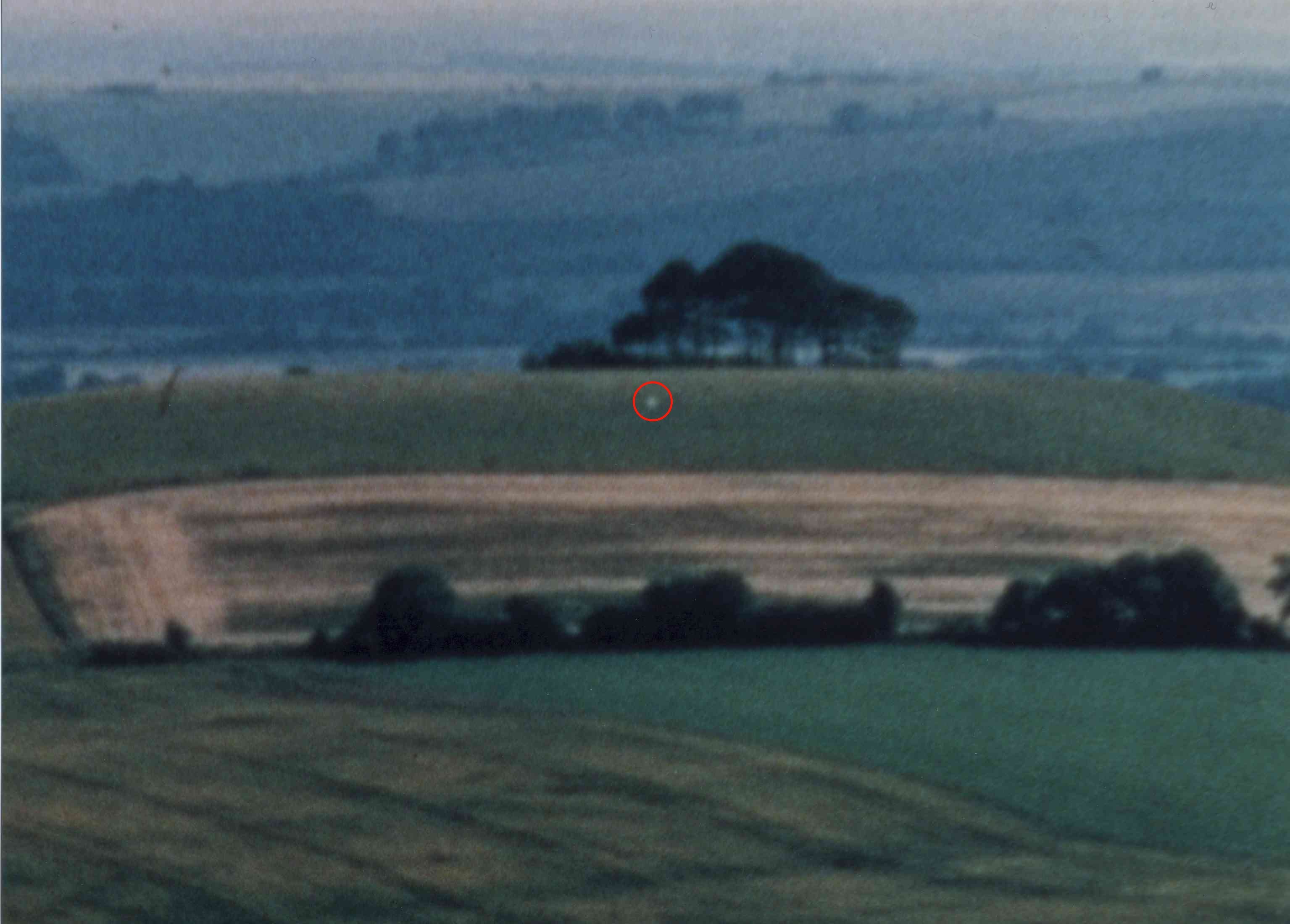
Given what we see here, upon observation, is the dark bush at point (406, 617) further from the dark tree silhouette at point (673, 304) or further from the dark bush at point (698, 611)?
the dark tree silhouette at point (673, 304)

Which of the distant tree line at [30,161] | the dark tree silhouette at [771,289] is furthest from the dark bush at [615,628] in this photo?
the distant tree line at [30,161]

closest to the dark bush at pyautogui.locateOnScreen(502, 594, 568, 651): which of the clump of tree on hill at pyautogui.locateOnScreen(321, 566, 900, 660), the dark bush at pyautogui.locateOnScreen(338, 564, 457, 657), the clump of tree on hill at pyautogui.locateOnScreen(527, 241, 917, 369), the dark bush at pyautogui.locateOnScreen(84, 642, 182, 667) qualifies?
the clump of tree on hill at pyautogui.locateOnScreen(321, 566, 900, 660)

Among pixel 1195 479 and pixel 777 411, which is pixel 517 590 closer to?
pixel 777 411

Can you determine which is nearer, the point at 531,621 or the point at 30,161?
the point at 30,161

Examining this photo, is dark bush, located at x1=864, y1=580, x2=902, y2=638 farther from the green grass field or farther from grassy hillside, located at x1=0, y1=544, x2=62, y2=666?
grassy hillside, located at x1=0, y1=544, x2=62, y2=666

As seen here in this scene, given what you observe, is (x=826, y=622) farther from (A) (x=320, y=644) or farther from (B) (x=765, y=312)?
(A) (x=320, y=644)

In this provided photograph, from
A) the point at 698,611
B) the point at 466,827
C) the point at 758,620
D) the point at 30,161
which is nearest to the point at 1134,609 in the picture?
the point at 758,620
